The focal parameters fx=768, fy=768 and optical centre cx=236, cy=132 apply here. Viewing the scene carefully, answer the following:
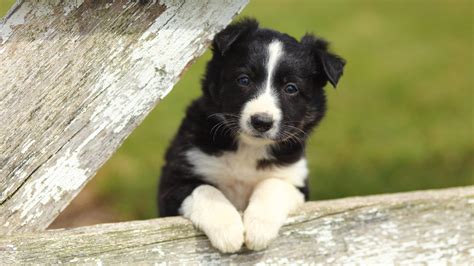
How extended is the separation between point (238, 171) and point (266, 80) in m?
0.52

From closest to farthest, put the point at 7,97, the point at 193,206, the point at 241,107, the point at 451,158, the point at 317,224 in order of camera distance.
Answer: the point at 7,97 < the point at 317,224 < the point at 193,206 < the point at 241,107 < the point at 451,158

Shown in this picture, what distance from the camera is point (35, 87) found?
8.97 feet

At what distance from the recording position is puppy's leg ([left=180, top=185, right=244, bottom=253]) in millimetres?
3014

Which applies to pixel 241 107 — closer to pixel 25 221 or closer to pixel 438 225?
pixel 438 225

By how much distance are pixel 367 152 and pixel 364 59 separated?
291cm

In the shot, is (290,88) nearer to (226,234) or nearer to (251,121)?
(251,121)

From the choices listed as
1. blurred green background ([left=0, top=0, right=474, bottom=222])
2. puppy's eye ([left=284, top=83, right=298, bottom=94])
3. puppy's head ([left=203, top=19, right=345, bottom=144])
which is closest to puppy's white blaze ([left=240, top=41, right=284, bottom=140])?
puppy's head ([left=203, top=19, right=345, bottom=144])

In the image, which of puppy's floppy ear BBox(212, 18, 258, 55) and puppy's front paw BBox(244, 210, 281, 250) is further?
puppy's floppy ear BBox(212, 18, 258, 55)

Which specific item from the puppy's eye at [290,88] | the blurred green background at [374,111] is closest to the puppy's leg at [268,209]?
the puppy's eye at [290,88]

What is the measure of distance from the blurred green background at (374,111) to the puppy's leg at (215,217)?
248cm

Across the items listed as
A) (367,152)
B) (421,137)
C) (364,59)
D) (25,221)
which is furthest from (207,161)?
(364,59)

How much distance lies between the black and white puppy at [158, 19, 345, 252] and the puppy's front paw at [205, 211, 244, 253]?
41 cm

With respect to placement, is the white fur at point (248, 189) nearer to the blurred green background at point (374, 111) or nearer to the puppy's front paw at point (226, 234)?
the puppy's front paw at point (226, 234)

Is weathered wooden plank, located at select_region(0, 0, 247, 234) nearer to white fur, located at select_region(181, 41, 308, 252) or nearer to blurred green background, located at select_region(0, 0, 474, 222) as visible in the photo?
white fur, located at select_region(181, 41, 308, 252)
